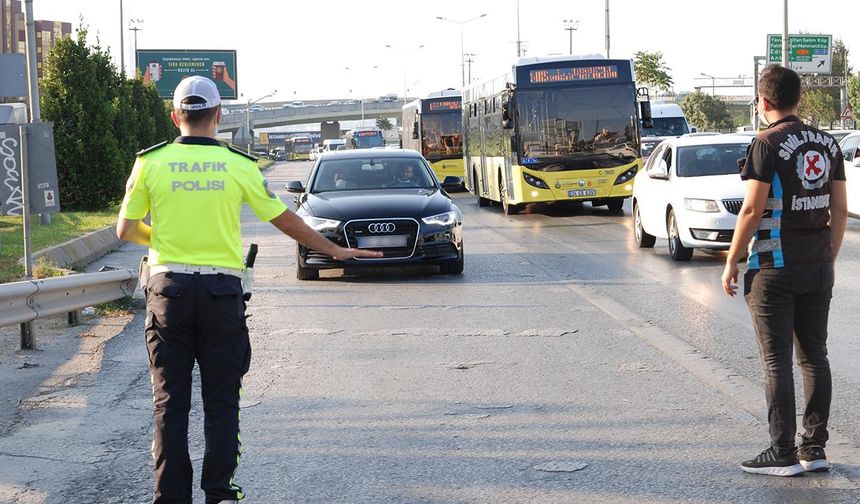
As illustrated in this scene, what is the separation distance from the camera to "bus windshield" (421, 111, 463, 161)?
4062 cm

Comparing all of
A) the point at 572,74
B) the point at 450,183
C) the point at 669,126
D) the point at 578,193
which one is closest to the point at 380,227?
the point at 450,183

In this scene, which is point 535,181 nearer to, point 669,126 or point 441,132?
point 441,132

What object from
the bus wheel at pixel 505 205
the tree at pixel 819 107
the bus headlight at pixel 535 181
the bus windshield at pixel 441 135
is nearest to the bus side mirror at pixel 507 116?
the bus headlight at pixel 535 181

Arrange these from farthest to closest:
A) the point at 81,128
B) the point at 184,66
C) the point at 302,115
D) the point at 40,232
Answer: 1. the point at 302,115
2. the point at 184,66
3. the point at 81,128
4. the point at 40,232

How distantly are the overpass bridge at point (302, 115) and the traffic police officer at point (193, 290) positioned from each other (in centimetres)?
12722

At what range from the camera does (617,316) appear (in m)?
11.0

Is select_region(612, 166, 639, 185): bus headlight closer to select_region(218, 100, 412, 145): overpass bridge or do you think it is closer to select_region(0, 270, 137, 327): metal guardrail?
select_region(0, 270, 137, 327): metal guardrail

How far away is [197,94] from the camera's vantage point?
192 inches

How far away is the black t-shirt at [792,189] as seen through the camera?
5.61 m

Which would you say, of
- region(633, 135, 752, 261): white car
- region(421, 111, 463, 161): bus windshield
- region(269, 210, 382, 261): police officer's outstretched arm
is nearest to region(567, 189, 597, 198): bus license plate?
region(633, 135, 752, 261): white car

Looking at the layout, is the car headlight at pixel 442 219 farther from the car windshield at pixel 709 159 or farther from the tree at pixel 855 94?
the tree at pixel 855 94

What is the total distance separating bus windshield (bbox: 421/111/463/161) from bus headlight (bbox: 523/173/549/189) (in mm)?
15739

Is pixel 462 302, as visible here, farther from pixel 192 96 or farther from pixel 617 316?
pixel 192 96

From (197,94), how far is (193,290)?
754 mm
